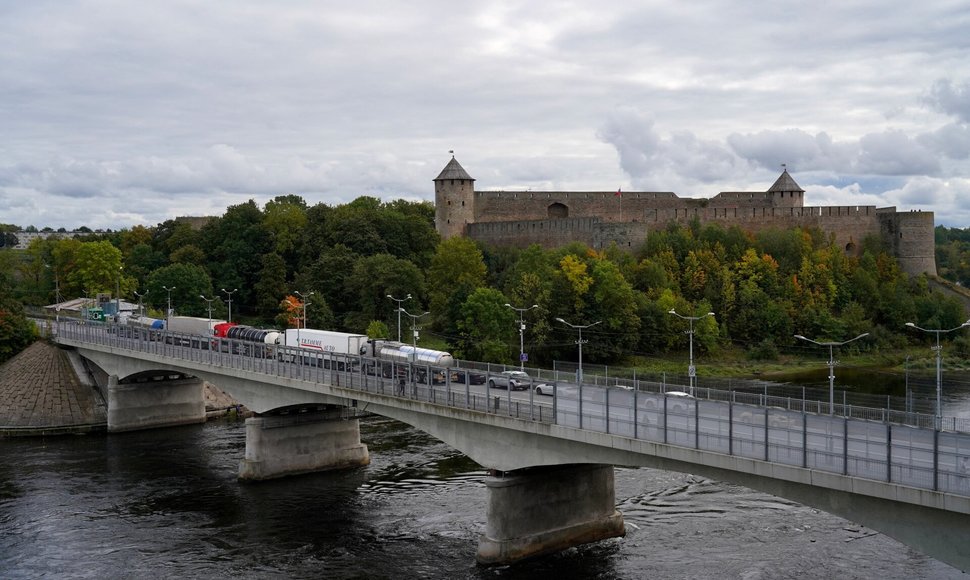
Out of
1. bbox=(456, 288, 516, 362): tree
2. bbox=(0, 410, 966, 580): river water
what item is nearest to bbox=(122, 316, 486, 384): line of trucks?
bbox=(0, 410, 966, 580): river water

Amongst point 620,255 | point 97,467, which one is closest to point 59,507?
point 97,467

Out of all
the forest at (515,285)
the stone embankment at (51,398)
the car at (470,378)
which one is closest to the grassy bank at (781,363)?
the forest at (515,285)

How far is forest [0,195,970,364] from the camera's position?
267 feet

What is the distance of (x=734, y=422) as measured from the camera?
87.1 ft

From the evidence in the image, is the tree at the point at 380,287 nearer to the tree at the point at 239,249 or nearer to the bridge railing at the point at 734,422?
the tree at the point at 239,249

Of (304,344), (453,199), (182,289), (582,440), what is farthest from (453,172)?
(582,440)

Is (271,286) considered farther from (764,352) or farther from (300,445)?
(300,445)

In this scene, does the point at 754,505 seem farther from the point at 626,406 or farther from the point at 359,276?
the point at 359,276

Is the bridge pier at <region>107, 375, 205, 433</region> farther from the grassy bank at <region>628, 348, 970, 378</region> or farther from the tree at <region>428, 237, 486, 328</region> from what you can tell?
the grassy bank at <region>628, 348, 970, 378</region>

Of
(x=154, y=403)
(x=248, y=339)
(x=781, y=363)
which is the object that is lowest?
(x=781, y=363)

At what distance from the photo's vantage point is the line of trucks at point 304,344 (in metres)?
44.7

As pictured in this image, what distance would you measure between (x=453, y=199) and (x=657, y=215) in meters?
22.1

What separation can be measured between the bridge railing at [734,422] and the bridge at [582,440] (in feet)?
0.17

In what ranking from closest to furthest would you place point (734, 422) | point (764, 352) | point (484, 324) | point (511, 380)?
point (734, 422)
point (511, 380)
point (484, 324)
point (764, 352)
